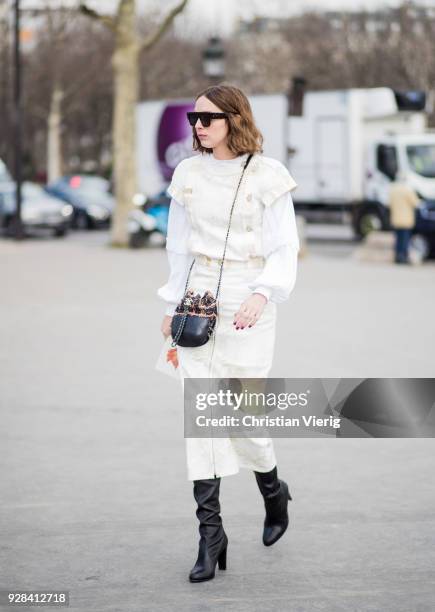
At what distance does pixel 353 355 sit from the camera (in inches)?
392

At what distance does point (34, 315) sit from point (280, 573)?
28.6 ft

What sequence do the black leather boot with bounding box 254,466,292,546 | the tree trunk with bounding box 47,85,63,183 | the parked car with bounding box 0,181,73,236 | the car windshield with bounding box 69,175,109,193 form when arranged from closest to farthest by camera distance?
1. the black leather boot with bounding box 254,466,292,546
2. the parked car with bounding box 0,181,73,236
3. the car windshield with bounding box 69,175,109,193
4. the tree trunk with bounding box 47,85,63,183

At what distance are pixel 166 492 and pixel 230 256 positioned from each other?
160 cm

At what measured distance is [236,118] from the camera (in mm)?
4488

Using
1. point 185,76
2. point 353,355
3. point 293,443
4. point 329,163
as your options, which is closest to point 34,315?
point 353,355

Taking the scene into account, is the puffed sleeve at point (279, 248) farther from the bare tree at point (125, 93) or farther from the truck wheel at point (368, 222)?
the truck wheel at point (368, 222)

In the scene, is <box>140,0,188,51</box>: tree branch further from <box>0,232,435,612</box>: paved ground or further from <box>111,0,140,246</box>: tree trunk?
<box>0,232,435,612</box>: paved ground

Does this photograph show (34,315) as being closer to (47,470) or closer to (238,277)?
(47,470)

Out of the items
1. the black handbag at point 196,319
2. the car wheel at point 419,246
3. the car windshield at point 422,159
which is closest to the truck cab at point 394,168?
the car windshield at point 422,159

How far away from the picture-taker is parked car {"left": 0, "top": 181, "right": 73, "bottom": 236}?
1134 inches

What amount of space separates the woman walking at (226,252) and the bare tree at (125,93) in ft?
63.8

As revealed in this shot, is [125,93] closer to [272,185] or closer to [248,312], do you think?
[272,185]

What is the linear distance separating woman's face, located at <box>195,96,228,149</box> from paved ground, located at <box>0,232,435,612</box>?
5.00 feet

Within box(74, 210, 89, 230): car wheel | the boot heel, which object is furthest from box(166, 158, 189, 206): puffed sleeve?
box(74, 210, 89, 230): car wheel
